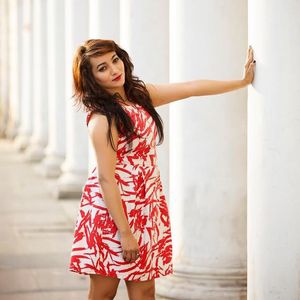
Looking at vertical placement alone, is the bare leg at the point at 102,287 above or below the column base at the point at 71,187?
above

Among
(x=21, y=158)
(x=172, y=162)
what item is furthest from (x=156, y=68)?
(x=21, y=158)

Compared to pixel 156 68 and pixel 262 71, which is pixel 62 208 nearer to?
pixel 156 68

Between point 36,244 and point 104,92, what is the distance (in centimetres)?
626

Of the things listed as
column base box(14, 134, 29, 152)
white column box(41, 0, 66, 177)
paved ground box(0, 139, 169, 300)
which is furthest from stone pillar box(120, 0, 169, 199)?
column base box(14, 134, 29, 152)

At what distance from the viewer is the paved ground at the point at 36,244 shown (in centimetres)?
897

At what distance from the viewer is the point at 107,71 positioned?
5613mm

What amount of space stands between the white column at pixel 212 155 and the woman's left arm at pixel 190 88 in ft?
5.06

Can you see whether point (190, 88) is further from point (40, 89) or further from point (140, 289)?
point (40, 89)

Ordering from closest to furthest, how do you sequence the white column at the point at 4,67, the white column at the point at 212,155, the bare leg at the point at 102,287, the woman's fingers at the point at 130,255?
the woman's fingers at the point at 130,255 → the bare leg at the point at 102,287 → the white column at the point at 212,155 → the white column at the point at 4,67

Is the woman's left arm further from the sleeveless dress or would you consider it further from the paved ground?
the paved ground

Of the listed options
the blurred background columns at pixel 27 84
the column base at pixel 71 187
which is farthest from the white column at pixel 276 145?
the blurred background columns at pixel 27 84

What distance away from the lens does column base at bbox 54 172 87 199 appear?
16000mm

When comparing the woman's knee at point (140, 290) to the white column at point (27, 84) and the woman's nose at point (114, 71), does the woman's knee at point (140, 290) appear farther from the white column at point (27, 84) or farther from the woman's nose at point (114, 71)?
the white column at point (27, 84)

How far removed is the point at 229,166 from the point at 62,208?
7.38m
